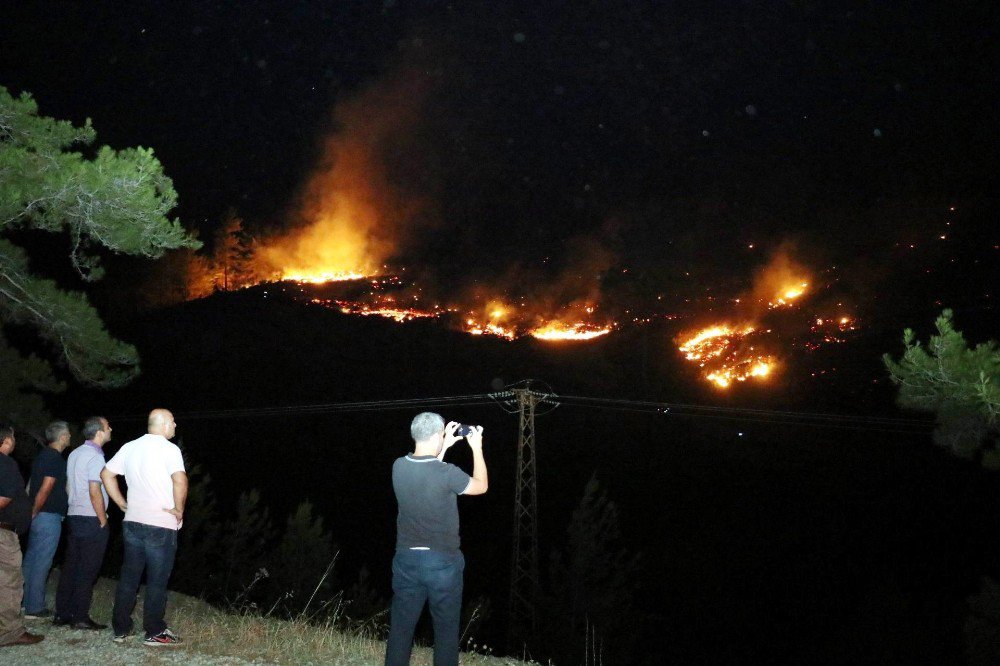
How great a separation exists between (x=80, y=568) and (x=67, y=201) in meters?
4.49

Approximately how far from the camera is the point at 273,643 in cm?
671

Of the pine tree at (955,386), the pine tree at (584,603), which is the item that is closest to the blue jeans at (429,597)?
the pine tree at (955,386)

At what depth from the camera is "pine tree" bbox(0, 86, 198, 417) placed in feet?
29.6

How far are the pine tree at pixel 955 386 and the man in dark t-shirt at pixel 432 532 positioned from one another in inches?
292

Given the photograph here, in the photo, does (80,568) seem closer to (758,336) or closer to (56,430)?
(56,430)

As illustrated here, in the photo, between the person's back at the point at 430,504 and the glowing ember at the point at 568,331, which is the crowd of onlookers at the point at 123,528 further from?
the glowing ember at the point at 568,331

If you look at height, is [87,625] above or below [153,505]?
below

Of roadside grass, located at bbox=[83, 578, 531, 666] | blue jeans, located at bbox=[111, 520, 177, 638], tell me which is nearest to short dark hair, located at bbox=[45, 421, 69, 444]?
blue jeans, located at bbox=[111, 520, 177, 638]

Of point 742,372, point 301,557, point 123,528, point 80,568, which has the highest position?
point 742,372

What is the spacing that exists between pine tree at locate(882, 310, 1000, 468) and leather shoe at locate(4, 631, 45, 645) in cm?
981

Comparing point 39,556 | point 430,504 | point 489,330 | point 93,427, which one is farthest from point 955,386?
point 489,330

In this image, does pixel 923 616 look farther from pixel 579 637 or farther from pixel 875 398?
pixel 875 398

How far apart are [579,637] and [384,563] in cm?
2551

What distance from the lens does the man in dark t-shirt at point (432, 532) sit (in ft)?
16.2
